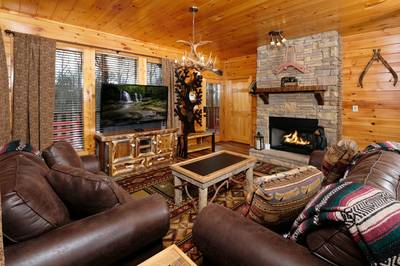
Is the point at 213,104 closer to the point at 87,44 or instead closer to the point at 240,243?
the point at 87,44

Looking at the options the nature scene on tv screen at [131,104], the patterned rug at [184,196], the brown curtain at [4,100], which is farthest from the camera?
the nature scene on tv screen at [131,104]

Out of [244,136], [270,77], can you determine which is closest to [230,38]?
[270,77]

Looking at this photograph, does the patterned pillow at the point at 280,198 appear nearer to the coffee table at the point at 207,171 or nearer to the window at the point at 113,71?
the coffee table at the point at 207,171

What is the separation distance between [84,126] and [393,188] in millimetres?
4277

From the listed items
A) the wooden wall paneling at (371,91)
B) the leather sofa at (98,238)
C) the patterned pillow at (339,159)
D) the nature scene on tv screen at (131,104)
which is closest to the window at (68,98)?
the nature scene on tv screen at (131,104)

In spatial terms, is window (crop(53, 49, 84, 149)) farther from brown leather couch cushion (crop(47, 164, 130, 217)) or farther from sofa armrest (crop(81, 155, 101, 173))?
brown leather couch cushion (crop(47, 164, 130, 217))

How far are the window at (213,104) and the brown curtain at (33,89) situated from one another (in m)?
4.06

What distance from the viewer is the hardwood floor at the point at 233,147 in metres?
5.71

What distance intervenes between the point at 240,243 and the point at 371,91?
4.26m

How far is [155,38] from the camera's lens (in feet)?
14.1

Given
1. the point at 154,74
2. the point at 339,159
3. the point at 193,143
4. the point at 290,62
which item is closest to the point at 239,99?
the point at 193,143

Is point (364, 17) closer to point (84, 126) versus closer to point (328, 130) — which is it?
point (328, 130)

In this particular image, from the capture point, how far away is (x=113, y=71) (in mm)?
4273

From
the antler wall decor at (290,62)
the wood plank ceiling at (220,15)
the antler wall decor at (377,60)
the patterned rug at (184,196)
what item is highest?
the wood plank ceiling at (220,15)
